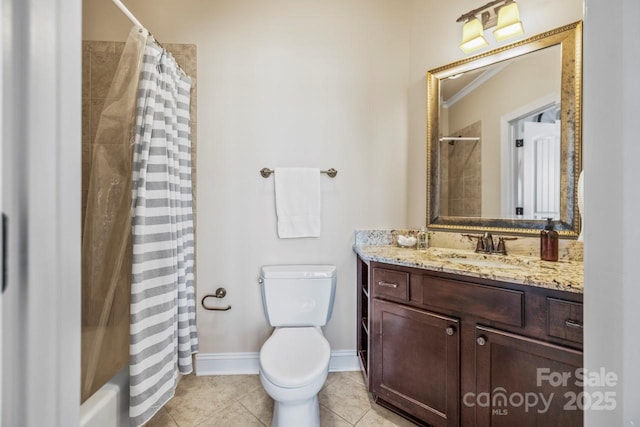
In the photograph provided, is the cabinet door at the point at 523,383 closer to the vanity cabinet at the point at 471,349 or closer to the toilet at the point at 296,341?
the vanity cabinet at the point at 471,349

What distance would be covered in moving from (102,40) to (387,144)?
1788 mm

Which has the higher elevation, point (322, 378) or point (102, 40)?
point (102, 40)

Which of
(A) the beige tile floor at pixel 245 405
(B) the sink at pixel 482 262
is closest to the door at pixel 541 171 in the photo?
(B) the sink at pixel 482 262

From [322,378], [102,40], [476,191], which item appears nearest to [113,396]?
[322,378]

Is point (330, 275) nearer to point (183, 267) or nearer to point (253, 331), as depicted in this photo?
point (253, 331)

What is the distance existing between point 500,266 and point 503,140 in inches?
31.2

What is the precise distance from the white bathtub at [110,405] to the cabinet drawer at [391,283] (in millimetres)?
1218

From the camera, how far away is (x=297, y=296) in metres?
1.65

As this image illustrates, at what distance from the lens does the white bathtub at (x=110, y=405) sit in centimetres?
88

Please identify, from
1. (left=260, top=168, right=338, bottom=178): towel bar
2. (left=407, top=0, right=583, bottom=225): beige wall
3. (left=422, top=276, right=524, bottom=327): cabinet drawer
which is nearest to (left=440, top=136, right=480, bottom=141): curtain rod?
(left=407, top=0, right=583, bottom=225): beige wall

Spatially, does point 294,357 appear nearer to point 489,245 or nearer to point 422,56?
point 489,245

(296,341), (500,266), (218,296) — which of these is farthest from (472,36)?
(218,296)

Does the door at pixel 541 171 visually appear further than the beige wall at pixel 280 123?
No

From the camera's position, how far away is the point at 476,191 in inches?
65.7
